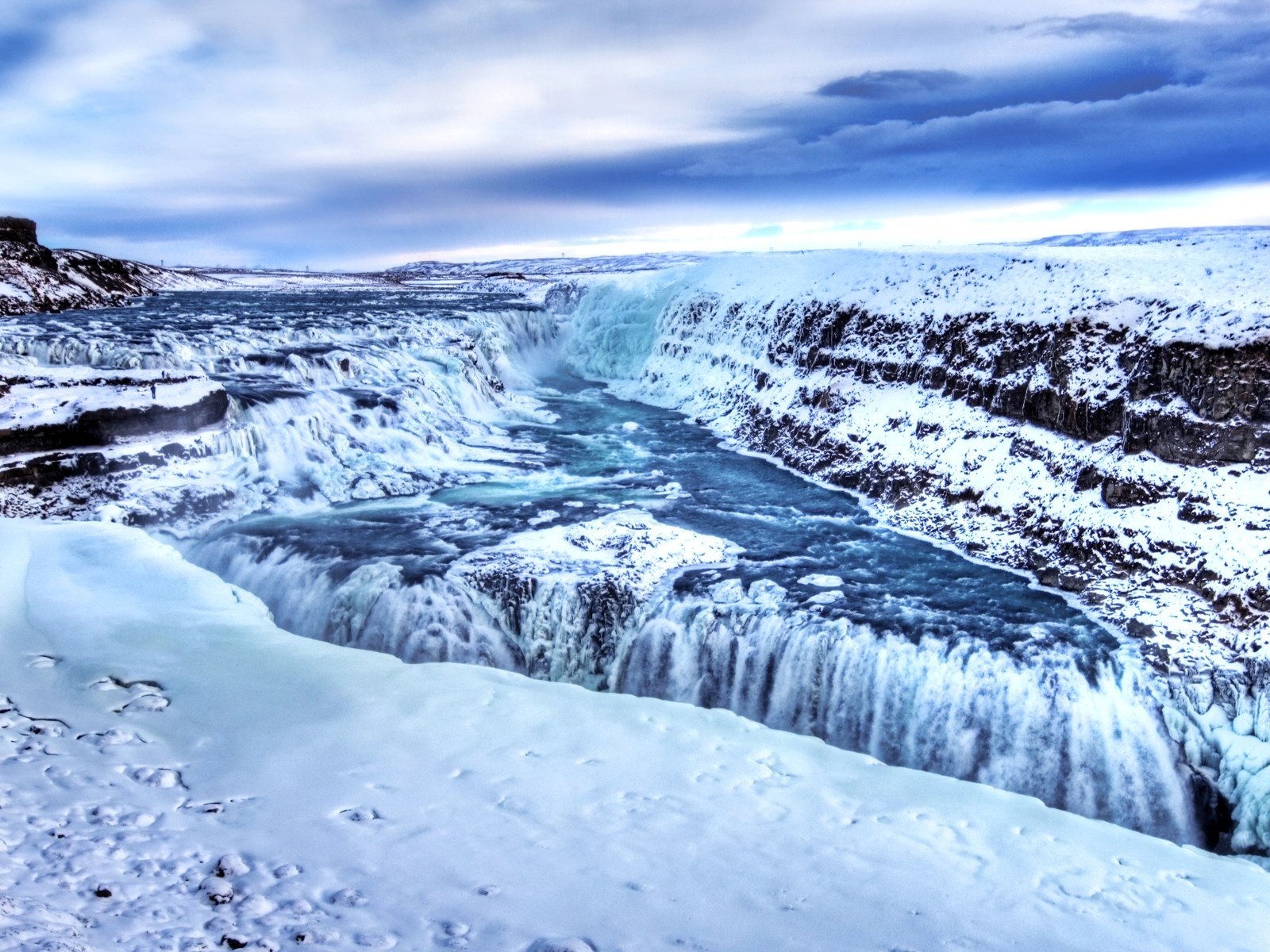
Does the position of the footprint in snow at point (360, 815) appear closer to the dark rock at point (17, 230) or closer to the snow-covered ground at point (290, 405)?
the snow-covered ground at point (290, 405)

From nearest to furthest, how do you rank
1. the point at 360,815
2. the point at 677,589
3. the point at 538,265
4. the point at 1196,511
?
the point at 360,815 → the point at 677,589 → the point at 1196,511 → the point at 538,265

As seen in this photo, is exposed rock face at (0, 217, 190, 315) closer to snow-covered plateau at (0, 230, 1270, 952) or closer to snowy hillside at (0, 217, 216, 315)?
snowy hillside at (0, 217, 216, 315)

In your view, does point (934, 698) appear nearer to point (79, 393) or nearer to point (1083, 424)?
point (1083, 424)

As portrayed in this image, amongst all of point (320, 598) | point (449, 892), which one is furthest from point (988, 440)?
point (449, 892)

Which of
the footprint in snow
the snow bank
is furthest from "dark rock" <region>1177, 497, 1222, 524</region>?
the footprint in snow

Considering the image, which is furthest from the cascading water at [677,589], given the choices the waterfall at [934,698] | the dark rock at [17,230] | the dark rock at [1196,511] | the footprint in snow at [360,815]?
the dark rock at [17,230]

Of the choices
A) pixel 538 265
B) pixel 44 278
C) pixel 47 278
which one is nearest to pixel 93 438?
pixel 44 278
